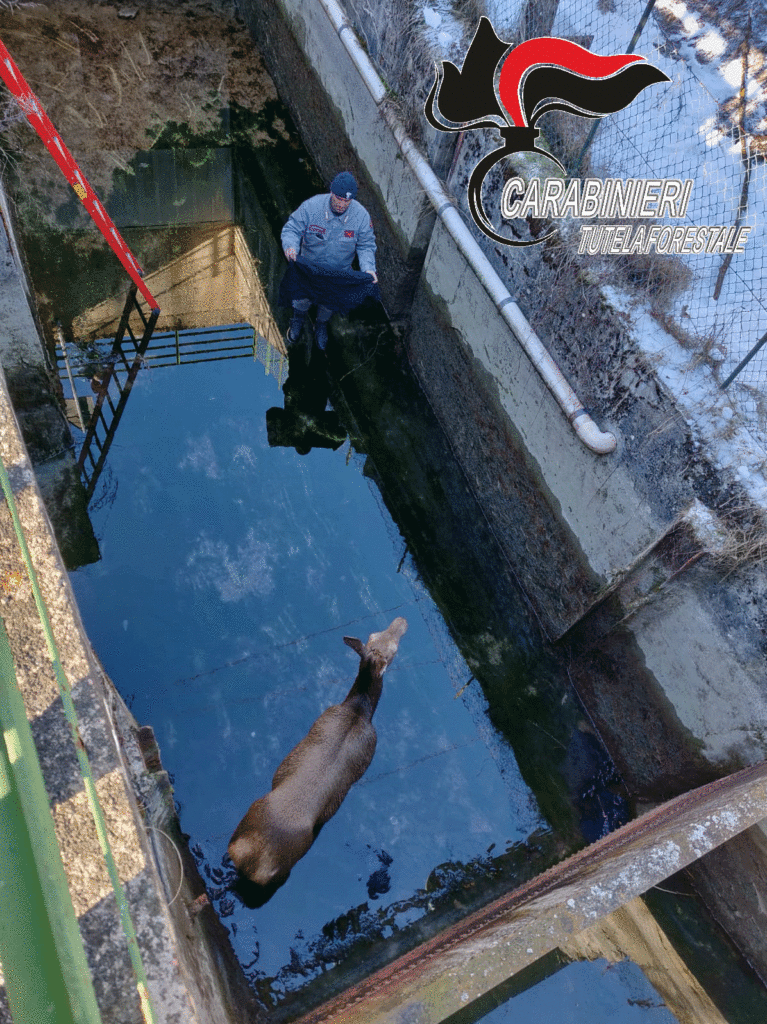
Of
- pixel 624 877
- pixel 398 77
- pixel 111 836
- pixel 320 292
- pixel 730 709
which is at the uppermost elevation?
pixel 398 77

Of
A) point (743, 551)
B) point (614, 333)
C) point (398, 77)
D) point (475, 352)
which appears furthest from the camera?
point (398, 77)

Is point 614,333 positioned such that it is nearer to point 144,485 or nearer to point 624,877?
point 624,877

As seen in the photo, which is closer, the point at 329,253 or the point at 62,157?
the point at 62,157

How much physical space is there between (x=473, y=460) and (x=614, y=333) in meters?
1.88

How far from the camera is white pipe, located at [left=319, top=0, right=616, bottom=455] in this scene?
484cm

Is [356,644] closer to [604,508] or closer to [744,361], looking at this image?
Answer: [604,508]

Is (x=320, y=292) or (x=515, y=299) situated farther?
(x=320, y=292)

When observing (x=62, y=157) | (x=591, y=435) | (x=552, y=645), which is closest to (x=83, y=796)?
(x=591, y=435)

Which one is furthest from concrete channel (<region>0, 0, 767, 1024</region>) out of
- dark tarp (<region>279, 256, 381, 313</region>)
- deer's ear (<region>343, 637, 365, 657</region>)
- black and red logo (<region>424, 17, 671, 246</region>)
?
deer's ear (<region>343, 637, 365, 657</region>)

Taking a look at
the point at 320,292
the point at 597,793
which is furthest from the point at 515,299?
the point at 597,793

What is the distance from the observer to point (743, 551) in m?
4.05

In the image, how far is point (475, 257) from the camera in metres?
5.71

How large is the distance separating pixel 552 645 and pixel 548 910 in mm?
2603

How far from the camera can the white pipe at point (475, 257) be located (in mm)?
4836
